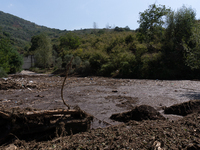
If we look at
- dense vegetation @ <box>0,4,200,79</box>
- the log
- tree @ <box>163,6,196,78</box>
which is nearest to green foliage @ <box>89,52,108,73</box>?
dense vegetation @ <box>0,4,200,79</box>

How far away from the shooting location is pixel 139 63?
22.7 meters

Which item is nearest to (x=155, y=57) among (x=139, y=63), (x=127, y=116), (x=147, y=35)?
(x=139, y=63)

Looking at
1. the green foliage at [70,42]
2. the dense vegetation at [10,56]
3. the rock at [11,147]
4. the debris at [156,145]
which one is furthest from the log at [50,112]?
the green foliage at [70,42]

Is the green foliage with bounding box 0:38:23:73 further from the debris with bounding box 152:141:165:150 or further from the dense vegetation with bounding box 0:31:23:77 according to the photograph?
the debris with bounding box 152:141:165:150

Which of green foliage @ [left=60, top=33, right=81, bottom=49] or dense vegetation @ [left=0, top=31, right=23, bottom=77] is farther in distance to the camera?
green foliage @ [left=60, top=33, right=81, bottom=49]

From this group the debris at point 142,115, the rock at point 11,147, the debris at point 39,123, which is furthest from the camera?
the debris at point 142,115

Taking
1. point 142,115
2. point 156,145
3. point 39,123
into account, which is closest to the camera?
point 156,145

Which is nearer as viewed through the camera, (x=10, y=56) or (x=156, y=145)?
(x=156, y=145)

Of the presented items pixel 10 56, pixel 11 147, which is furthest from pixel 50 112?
pixel 10 56

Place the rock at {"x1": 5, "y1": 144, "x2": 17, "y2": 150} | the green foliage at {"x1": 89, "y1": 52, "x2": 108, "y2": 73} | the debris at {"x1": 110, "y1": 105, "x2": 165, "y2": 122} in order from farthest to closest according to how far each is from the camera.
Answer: the green foliage at {"x1": 89, "y1": 52, "x2": 108, "y2": 73}, the debris at {"x1": 110, "y1": 105, "x2": 165, "y2": 122}, the rock at {"x1": 5, "y1": 144, "x2": 17, "y2": 150}

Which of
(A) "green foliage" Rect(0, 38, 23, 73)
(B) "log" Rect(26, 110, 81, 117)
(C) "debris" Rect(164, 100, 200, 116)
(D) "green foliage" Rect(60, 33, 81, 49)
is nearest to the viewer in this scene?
(B) "log" Rect(26, 110, 81, 117)

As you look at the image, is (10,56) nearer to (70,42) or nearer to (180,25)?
(70,42)

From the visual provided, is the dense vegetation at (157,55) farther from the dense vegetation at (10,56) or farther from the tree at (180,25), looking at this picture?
the dense vegetation at (10,56)

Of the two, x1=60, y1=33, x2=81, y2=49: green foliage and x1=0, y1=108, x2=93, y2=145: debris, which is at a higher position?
x1=60, y1=33, x2=81, y2=49: green foliage
